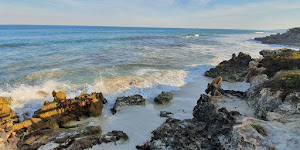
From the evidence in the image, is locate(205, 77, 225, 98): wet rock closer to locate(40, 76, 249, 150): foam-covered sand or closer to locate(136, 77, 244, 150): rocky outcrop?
locate(40, 76, 249, 150): foam-covered sand

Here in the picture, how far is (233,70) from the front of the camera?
17.1 meters

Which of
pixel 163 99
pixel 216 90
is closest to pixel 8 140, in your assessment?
pixel 163 99

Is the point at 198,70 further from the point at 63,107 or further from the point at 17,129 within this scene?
the point at 17,129

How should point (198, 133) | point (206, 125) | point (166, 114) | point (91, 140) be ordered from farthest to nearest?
point (166, 114), point (206, 125), point (91, 140), point (198, 133)

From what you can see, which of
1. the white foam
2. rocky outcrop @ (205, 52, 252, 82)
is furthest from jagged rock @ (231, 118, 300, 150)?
rocky outcrop @ (205, 52, 252, 82)

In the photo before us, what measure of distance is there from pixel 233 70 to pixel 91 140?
15.4 m

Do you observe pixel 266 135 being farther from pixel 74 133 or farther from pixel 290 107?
pixel 74 133

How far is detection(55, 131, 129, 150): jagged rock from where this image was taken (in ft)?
20.5

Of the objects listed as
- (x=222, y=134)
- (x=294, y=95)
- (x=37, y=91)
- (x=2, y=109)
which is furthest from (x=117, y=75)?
(x=294, y=95)

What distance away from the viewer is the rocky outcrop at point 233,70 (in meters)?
15.5

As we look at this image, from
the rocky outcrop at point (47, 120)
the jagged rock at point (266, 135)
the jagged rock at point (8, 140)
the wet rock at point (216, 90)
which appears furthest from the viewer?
the wet rock at point (216, 90)

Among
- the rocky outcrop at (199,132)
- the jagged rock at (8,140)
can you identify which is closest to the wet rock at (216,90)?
the rocky outcrop at (199,132)

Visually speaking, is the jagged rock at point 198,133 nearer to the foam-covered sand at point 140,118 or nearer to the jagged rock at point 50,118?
the foam-covered sand at point 140,118

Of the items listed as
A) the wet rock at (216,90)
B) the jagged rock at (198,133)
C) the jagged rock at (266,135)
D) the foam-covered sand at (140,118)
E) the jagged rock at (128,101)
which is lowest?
the foam-covered sand at (140,118)
